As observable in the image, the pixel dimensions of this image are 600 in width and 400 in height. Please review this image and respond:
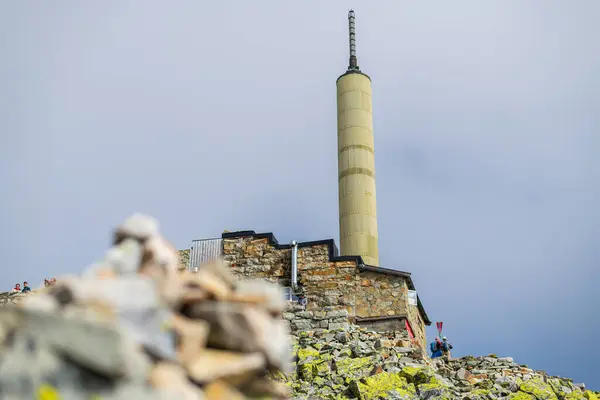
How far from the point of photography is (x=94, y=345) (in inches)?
108

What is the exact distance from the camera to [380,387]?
61.9 feet

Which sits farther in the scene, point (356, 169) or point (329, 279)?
point (356, 169)

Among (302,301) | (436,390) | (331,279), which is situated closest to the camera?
(436,390)

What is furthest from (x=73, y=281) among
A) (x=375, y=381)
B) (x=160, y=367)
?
(x=375, y=381)

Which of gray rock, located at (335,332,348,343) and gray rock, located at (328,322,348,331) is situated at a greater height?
gray rock, located at (328,322,348,331)

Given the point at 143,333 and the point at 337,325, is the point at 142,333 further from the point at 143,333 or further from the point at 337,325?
the point at 337,325

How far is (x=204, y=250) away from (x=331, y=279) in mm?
5785

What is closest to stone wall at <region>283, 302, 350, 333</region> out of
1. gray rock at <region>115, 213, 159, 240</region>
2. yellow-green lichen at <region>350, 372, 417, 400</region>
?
yellow-green lichen at <region>350, 372, 417, 400</region>

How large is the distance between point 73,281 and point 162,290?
36cm

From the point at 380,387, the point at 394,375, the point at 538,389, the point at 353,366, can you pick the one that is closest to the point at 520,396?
the point at 538,389

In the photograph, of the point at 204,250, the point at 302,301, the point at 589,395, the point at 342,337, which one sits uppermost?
the point at 204,250

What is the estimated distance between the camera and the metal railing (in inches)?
1195

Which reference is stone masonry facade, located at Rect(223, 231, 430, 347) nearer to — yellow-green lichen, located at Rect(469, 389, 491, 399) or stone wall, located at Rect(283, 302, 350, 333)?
stone wall, located at Rect(283, 302, 350, 333)

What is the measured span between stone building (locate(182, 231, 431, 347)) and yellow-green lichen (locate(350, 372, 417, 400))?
6593 mm
